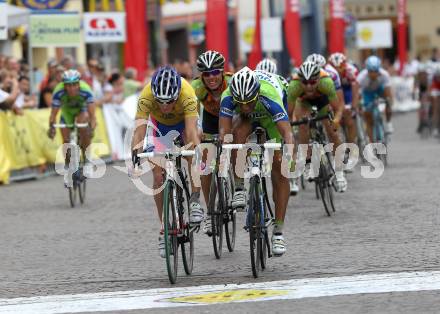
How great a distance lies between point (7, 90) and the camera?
852 inches

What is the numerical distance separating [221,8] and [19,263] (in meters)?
18.8

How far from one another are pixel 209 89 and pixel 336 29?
83.4 ft

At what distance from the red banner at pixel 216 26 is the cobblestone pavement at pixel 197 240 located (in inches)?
398

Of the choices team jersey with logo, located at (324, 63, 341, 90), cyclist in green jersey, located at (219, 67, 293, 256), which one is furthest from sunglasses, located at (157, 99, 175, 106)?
team jersey with logo, located at (324, 63, 341, 90)

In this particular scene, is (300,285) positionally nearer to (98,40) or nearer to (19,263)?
(19,263)

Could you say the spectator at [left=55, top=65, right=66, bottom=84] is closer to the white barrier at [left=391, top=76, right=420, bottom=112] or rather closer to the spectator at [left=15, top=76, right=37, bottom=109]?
the spectator at [left=15, top=76, right=37, bottom=109]

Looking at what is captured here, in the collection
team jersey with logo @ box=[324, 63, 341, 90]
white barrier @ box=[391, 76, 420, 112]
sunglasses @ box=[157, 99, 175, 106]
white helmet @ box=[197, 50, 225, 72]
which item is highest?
white helmet @ box=[197, 50, 225, 72]

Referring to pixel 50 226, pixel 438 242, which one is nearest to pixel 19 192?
pixel 50 226

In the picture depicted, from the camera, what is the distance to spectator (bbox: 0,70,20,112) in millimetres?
20953

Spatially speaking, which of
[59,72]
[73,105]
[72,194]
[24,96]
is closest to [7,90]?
[24,96]

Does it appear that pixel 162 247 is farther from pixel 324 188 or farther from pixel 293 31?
pixel 293 31

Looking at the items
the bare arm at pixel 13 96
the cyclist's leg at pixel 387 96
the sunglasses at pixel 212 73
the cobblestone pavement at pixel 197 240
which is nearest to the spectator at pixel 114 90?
the bare arm at pixel 13 96

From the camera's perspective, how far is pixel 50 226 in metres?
15.1

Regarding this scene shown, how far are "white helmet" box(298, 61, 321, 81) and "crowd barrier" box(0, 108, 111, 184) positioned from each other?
294 inches
